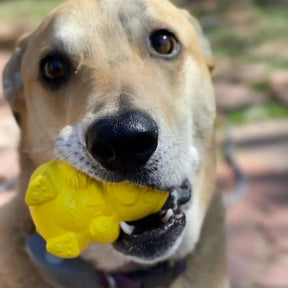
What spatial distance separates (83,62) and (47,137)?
36cm

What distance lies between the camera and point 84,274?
268 centimetres

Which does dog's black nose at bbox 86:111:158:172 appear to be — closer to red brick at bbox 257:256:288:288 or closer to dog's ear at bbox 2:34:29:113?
dog's ear at bbox 2:34:29:113

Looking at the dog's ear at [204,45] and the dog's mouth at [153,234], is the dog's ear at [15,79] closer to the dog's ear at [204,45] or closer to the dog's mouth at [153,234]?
the dog's ear at [204,45]

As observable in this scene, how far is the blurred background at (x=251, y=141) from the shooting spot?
3823 mm

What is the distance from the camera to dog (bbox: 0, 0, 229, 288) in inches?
93.0

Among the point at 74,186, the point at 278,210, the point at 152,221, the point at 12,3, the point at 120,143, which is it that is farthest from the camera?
the point at 12,3

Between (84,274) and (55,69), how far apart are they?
0.85 metres

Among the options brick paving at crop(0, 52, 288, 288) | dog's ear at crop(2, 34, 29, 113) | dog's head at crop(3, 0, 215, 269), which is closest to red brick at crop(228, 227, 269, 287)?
brick paving at crop(0, 52, 288, 288)

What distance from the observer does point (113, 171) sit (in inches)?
88.5

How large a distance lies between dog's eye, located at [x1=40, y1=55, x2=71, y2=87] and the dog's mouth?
2.26 feet

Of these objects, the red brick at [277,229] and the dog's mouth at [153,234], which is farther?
the red brick at [277,229]

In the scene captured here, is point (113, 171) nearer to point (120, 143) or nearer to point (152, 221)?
point (120, 143)

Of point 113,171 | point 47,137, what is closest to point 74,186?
point 113,171

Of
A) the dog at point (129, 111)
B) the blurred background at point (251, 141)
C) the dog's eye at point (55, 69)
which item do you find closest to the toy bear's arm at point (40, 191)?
the dog at point (129, 111)
